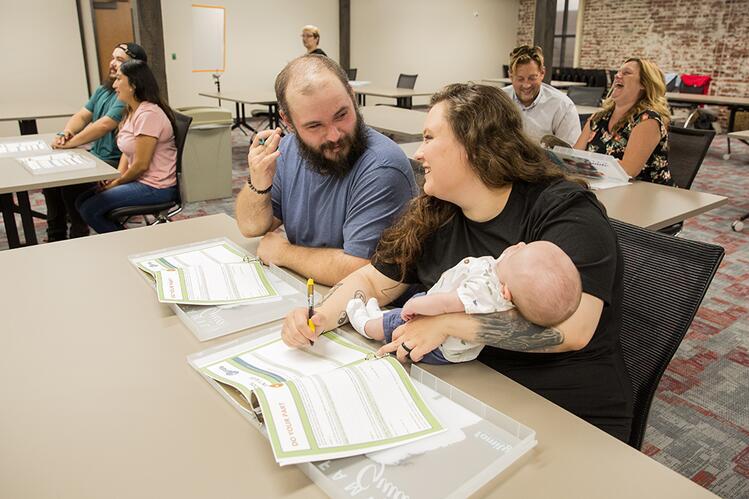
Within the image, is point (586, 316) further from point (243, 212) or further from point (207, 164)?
point (207, 164)

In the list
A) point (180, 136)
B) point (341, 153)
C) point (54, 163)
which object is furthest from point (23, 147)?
point (341, 153)

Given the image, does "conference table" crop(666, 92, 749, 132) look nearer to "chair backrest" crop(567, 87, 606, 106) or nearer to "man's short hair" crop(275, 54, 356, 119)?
"chair backrest" crop(567, 87, 606, 106)

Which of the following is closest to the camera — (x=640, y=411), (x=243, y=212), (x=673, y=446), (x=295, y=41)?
(x=640, y=411)

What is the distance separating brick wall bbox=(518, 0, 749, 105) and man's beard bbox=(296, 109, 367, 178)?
1036 cm

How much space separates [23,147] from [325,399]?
3328mm

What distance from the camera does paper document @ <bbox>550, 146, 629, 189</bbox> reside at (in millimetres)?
2689

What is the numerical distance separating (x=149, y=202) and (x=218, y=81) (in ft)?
19.8

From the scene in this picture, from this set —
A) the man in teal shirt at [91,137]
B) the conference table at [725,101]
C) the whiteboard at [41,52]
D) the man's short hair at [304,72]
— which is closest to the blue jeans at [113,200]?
the man in teal shirt at [91,137]

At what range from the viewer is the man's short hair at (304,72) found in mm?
1702

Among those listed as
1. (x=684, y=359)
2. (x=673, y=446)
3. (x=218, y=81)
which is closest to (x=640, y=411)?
(x=673, y=446)

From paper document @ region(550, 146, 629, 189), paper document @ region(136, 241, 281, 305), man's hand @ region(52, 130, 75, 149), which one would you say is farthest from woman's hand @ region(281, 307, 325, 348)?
man's hand @ region(52, 130, 75, 149)

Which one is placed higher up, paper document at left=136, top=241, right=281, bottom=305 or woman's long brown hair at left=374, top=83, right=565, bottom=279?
woman's long brown hair at left=374, top=83, right=565, bottom=279

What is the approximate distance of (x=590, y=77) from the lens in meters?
11.0

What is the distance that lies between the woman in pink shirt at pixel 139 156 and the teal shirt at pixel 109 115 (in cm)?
23
